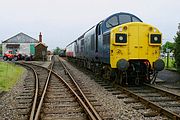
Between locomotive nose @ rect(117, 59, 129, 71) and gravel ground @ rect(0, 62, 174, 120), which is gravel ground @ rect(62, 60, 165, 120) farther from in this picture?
locomotive nose @ rect(117, 59, 129, 71)

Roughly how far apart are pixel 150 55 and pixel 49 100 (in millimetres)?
4877

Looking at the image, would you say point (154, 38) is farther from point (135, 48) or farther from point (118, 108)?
point (118, 108)

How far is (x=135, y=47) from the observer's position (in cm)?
1169

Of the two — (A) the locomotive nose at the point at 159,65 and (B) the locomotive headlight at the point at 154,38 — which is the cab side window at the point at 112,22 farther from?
(A) the locomotive nose at the point at 159,65

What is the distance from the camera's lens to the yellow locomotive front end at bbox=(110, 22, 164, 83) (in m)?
11.4


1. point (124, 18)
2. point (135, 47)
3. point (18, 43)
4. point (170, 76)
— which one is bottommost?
point (170, 76)

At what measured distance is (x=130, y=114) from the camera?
7.20 meters

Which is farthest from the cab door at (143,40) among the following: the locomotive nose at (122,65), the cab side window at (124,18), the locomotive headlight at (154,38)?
the cab side window at (124,18)

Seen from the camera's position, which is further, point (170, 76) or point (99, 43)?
point (170, 76)

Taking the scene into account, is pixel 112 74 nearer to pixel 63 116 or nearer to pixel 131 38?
pixel 131 38

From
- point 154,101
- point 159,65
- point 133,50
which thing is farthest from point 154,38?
point 154,101

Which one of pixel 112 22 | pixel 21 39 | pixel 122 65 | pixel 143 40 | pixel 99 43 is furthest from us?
pixel 21 39

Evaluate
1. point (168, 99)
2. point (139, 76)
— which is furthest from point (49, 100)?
point (139, 76)

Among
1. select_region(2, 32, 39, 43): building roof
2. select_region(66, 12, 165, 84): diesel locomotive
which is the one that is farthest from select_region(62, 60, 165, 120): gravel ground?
select_region(2, 32, 39, 43): building roof
